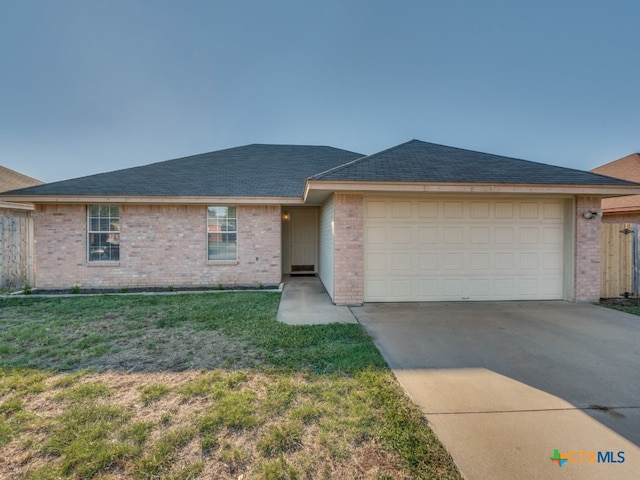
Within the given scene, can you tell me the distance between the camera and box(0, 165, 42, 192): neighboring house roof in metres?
13.5

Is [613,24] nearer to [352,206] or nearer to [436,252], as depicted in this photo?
[436,252]

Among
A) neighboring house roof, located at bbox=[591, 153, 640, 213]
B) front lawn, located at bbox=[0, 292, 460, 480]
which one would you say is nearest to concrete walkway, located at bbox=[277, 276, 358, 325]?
front lawn, located at bbox=[0, 292, 460, 480]

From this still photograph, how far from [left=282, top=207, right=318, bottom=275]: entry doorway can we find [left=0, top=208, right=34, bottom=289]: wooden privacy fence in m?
8.51

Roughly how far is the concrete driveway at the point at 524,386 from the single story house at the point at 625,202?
6.73m

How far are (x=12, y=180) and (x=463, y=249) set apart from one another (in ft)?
69.4

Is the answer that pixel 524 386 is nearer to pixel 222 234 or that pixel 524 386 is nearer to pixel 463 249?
pixel 463 249

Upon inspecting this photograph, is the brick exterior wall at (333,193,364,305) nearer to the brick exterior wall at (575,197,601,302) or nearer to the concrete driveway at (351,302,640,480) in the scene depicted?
the concrete driveway at (351,302,640,480)

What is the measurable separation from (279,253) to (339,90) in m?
9.27

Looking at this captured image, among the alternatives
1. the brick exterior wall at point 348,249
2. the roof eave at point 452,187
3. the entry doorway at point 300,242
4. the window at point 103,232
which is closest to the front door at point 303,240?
the entry doorway at point 300,242

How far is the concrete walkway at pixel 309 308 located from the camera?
18.2 ft

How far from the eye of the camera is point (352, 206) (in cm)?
669

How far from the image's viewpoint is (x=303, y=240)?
11984 mm

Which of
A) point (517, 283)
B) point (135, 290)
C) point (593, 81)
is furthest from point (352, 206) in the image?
point (593, 81)

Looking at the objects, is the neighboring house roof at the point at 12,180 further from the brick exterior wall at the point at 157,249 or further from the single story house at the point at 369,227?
the single story house at the point at 369,227
